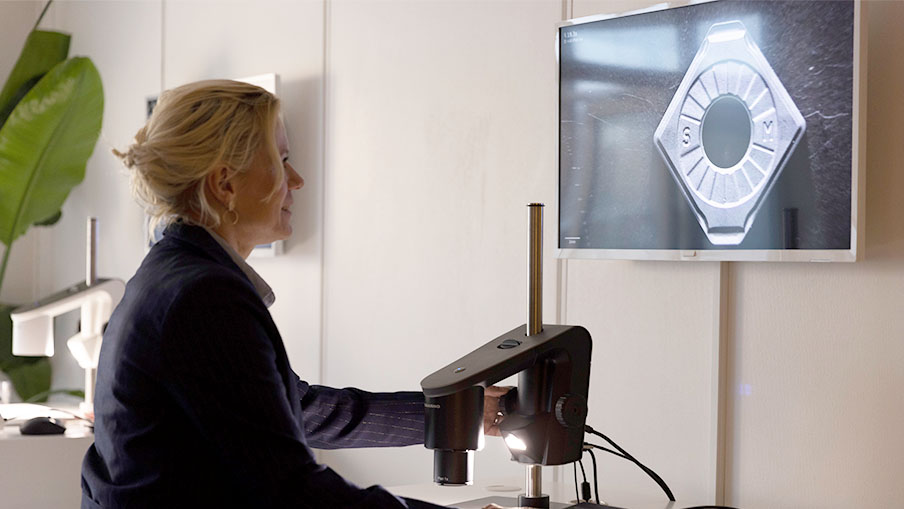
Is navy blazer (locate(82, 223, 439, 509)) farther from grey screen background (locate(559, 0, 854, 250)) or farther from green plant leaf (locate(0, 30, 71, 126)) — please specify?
green plant leaf (locate(0, 30, 71, 126))

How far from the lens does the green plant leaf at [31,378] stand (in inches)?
164

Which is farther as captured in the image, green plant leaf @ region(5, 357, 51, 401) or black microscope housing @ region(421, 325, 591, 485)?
green plant leaf @ region(5, 357, 51, 401)

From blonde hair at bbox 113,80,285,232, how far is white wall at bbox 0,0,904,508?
105 centimetres

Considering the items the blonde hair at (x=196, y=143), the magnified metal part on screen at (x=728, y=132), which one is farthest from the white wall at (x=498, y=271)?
the blonde hair at (x=196, y=143)

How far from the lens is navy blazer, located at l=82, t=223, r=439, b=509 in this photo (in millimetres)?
1215

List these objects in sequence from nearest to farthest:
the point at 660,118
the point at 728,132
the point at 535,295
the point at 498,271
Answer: the point at 535,295 < the point at 728,132 < the point at 660,118 < the point at 498,271

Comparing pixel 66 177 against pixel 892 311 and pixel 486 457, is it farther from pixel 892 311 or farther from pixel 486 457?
pixel 892 311

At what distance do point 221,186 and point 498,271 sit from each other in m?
1.20

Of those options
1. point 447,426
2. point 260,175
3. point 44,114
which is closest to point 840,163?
point 447,426

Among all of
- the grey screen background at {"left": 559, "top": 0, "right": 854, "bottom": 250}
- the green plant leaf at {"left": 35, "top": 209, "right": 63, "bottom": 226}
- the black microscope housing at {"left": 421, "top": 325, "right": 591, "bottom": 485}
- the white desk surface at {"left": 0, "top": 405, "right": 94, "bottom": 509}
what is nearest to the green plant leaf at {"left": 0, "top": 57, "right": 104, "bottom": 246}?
the green plant leaf at {"left": 35, "top": 209, "right": 63, "bottom": 226}

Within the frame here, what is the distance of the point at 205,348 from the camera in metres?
1.24

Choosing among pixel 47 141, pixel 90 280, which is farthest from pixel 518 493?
pixel 47 141

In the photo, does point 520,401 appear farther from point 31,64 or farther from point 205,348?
point 31,64

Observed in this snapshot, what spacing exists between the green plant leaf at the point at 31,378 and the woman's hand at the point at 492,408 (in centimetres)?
296
